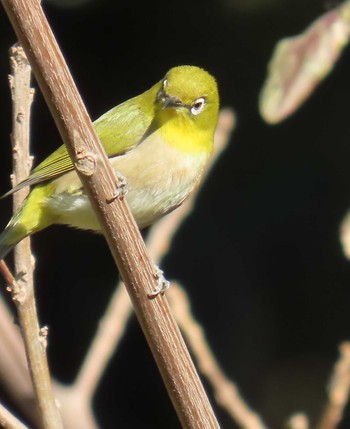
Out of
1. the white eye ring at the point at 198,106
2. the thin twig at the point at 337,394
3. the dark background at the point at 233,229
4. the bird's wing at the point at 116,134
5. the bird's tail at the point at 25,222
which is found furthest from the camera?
the dark background at the point at 233,229

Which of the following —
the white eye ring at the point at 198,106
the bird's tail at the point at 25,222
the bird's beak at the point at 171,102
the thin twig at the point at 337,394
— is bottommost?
the thin twig at the point at 337,394

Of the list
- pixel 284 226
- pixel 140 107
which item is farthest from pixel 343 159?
pixel 140 107

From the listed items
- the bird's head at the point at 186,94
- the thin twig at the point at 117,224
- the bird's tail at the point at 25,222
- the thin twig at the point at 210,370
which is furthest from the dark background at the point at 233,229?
the thin twig at the point at 117,224

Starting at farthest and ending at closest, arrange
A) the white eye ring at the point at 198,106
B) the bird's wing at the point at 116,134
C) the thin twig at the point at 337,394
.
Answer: the white eye ring at the point at 198,106, the bird's wing at the point at 116,134, the thin twig at the point at 337,394

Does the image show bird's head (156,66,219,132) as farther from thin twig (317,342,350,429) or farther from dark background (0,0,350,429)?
thin twig (317,342,350,429)

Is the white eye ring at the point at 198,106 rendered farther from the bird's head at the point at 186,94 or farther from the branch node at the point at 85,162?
the branch node at the point at 85,162

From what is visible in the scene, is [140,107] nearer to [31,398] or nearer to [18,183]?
[18,183]

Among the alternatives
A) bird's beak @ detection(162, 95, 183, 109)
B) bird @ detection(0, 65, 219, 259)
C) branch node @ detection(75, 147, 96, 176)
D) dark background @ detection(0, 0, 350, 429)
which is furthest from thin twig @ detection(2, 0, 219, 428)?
dark background @ detection(0, 0, 350, 429)

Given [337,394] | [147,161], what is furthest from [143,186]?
[337,394]
